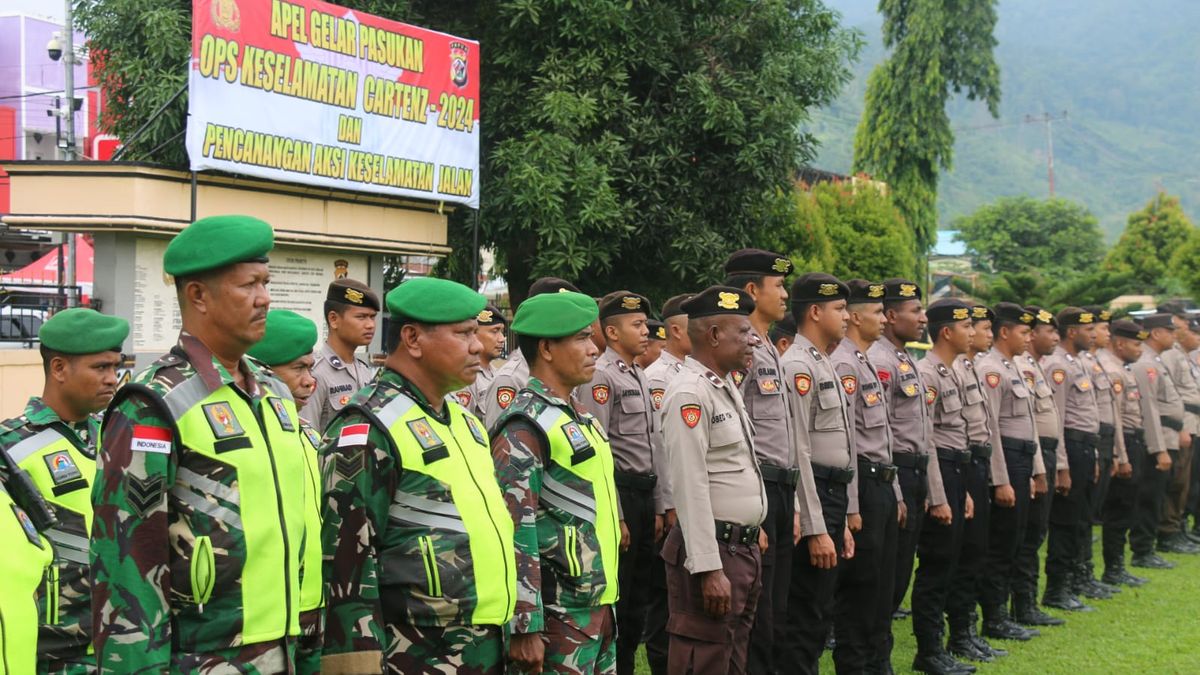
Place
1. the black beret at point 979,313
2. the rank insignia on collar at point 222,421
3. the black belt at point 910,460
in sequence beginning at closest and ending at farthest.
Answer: the rank insignia on collar at point 222,421
the black belt at point 910,460
the black beret at point 979,313

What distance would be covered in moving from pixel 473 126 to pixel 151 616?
1016 cm

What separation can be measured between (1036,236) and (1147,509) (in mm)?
45793

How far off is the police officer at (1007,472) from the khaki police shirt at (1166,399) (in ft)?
11.9

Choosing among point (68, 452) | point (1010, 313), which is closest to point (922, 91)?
point (1010, 313)

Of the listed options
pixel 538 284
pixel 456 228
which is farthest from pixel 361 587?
pixel 456 228

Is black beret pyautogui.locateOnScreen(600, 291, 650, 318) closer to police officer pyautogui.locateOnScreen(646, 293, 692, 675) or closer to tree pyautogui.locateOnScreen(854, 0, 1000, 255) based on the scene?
police officer pyautogui.locateOnScreen(646, 293, 692, 675)

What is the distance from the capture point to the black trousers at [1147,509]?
11.7 metres

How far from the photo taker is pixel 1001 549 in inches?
338

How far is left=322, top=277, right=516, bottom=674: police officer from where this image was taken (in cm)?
335

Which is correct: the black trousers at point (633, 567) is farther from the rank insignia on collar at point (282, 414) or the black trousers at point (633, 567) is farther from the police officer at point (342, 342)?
the rank insignia on collar at point (282, 414)

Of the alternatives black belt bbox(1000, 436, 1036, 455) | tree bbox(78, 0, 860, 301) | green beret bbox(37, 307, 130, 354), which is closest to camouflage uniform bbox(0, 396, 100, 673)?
green beret bbox(37, 307, 130, 354)

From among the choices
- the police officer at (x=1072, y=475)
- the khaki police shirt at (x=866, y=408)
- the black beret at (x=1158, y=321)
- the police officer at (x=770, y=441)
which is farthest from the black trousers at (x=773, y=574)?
the black beret at (x=1158, y=321)

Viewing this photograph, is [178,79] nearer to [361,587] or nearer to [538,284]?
[538,284]

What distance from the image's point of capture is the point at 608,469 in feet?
14.1
